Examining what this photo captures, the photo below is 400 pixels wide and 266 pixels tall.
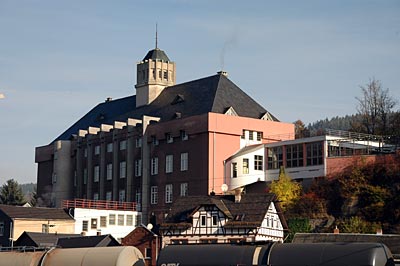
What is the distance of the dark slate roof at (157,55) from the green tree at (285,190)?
34860 mm

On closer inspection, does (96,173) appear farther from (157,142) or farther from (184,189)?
(184,189)

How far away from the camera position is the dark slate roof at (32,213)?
8275 cm

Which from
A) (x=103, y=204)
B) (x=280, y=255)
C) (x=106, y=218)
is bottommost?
(x=280, y=255)

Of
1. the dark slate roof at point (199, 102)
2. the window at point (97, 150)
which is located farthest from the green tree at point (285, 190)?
the window at point (97, 150)

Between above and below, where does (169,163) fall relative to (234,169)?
above

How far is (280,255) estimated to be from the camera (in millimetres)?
39312

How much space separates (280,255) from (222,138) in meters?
48.9

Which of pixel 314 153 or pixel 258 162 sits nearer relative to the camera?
pixel 314 153

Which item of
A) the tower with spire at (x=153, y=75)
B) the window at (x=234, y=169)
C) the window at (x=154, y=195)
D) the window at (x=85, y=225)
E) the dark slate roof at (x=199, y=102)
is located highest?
the tower with spire at (x=153, y=75)

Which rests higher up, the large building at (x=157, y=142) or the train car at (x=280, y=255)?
the large building at (x=157, y=142)

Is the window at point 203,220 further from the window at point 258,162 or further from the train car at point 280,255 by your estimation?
the train car at point 280,255

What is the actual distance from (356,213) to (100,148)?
147 feet

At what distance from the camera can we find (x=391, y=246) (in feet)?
176

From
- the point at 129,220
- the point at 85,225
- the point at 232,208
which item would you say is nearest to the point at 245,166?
the point at 232,208
